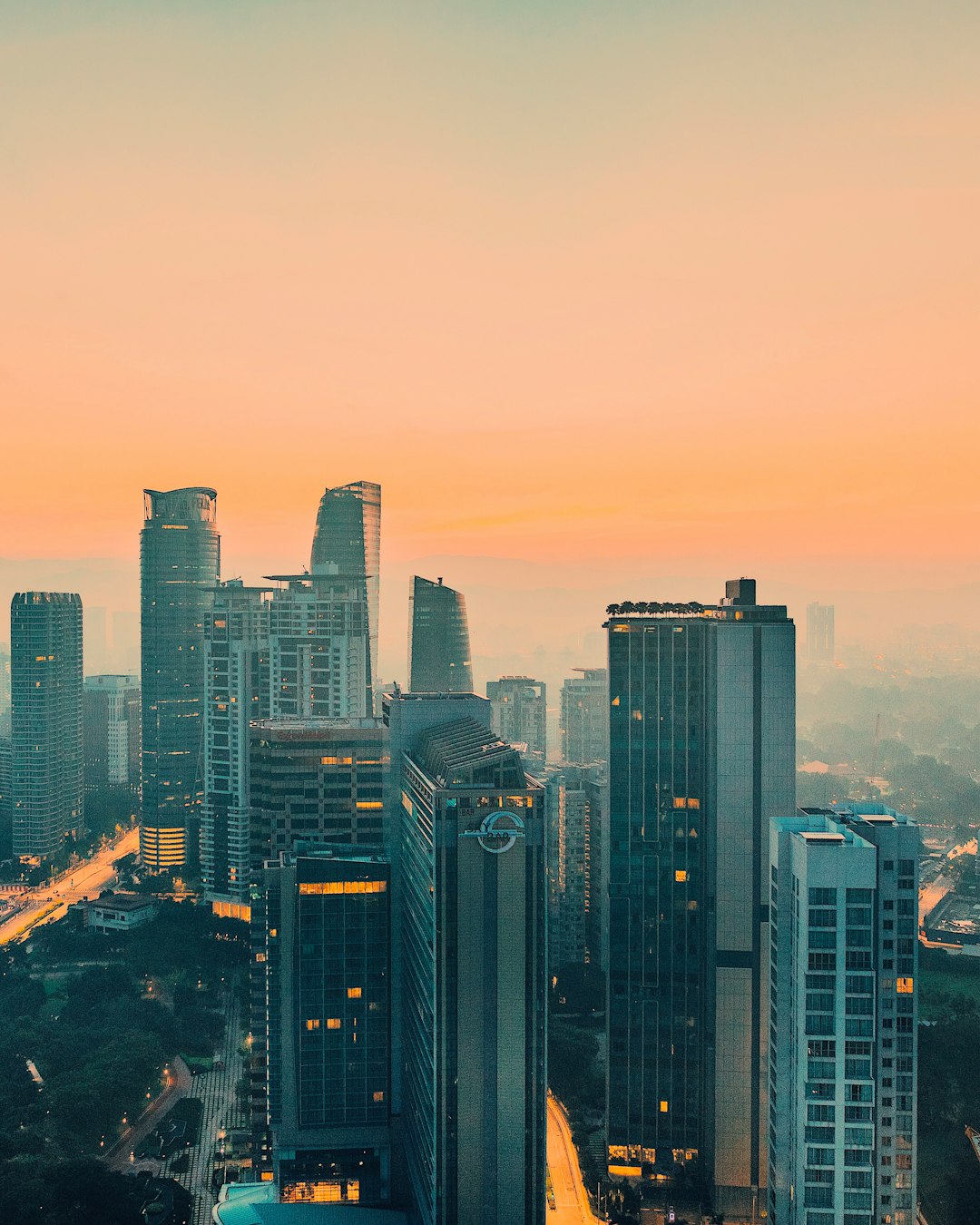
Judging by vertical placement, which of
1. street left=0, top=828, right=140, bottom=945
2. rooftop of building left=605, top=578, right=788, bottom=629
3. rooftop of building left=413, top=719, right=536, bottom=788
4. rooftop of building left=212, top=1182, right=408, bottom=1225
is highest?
rooftop of building left=605, top=578, right=788, bottom=629

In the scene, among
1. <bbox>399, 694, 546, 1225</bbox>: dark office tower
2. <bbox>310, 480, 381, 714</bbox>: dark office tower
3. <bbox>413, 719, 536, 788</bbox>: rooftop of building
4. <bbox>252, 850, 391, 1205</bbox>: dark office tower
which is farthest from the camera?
<bbox>310, 480, 381, 714</bbox>: dark office tower

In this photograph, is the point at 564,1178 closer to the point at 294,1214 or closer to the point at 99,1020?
the point at 294,1214

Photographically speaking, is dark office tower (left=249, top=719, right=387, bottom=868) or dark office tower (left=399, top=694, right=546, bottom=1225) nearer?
dark office tower (left=399, top=694, right=546, bottom=1225)

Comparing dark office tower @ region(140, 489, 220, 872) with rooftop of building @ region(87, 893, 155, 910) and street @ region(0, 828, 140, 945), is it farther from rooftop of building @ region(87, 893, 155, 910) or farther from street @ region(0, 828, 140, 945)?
rooftop of building @ region(87, 893, 155, 910)

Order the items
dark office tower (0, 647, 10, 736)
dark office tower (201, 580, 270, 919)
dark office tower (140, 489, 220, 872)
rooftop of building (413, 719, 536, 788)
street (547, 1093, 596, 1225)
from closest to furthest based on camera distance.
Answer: rooftop of building (413, 719, 536, 788) → street (547, 1093, 596, 1225) → dark office tower (201, 580, 270, 919) → dark office tower (140, 489, 220, 872) → dark office tower (0, 647, 10, 736)

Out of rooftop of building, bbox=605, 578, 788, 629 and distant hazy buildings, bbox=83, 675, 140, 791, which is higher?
rooftop of building, bbox=605, 578, 788, 629

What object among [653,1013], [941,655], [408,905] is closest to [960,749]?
[941,655]

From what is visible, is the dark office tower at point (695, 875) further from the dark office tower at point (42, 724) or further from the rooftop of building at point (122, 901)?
the dark office tower at point (42, 724)

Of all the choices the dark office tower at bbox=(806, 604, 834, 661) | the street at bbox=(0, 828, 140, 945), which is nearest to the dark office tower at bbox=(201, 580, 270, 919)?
the street at bbox=(0, 828, 140, 945)
